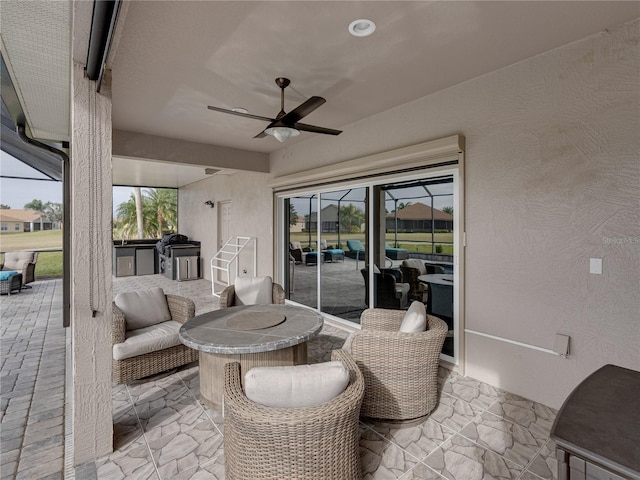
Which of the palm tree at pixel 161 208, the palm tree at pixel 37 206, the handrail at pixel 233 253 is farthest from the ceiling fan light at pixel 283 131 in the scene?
the palm tree at pixel 161 208

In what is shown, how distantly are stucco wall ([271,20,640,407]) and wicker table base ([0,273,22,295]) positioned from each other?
27.5ft

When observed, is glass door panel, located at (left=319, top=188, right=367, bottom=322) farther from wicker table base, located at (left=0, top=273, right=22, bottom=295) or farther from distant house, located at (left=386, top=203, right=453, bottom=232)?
wicker table base, located at (left=0, top=273, right=22, bottom=295)

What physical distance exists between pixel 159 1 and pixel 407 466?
10.8 ft

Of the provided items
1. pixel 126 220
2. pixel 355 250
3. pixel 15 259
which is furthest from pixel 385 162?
pixel 126 220

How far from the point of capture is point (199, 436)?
238 cm

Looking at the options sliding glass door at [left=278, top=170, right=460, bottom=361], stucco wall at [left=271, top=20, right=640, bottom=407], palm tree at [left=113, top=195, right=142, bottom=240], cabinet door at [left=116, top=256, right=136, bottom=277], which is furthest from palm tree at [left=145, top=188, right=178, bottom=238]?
stucco wall at [left=271, top=20, right=640, bottom=407]

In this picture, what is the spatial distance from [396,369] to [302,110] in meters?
2.17

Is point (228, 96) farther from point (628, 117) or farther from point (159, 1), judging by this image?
point (628, 117)

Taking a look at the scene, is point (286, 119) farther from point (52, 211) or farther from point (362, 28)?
point (52, 211)

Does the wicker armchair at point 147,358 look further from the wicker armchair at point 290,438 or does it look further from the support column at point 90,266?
the wicker armchair at point 290,438

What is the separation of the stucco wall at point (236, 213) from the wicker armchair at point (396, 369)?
166 inches

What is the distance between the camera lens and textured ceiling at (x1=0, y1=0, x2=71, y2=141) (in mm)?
2135

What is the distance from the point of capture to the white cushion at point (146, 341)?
2982 mm

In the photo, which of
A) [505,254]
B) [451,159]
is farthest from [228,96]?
[505,254]
